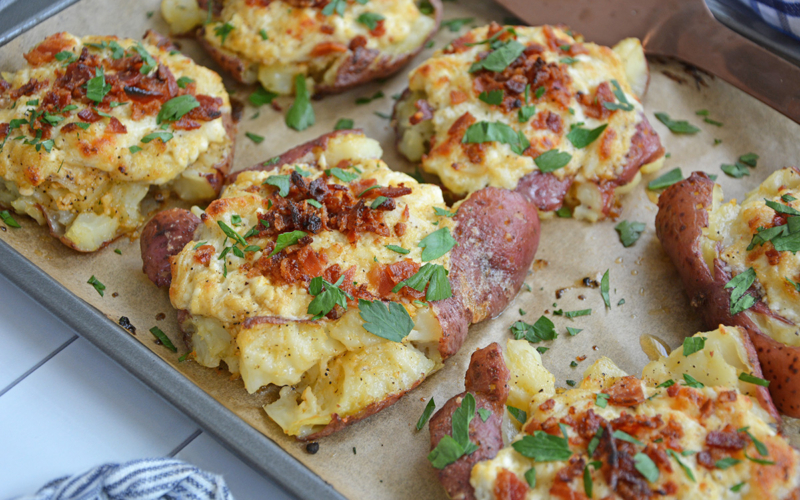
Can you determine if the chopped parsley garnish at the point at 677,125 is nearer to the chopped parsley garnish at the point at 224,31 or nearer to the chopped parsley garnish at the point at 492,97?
the chopped parsley garnish at the point at 492,97

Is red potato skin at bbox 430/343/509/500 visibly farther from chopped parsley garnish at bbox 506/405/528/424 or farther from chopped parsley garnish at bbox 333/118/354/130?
chopped parsley garnish at bbox 333/118/354/130

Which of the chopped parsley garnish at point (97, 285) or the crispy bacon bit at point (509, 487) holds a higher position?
the chopped parsley garnish at point (97, 285)

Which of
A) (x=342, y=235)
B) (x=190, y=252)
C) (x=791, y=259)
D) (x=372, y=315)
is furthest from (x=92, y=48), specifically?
(x=791, y=259)

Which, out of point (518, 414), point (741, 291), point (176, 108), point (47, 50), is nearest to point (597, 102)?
point (741, 291)

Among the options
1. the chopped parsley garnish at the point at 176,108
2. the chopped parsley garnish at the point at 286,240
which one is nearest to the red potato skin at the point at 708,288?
the chopped parsley garnish at the point at 286,240

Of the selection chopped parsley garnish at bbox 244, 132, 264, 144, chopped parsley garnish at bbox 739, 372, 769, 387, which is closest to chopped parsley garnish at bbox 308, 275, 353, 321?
chopped parsley garnish at bbox 244, 132, 264, 144

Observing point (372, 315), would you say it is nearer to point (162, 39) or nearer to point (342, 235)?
point (342, 235)
